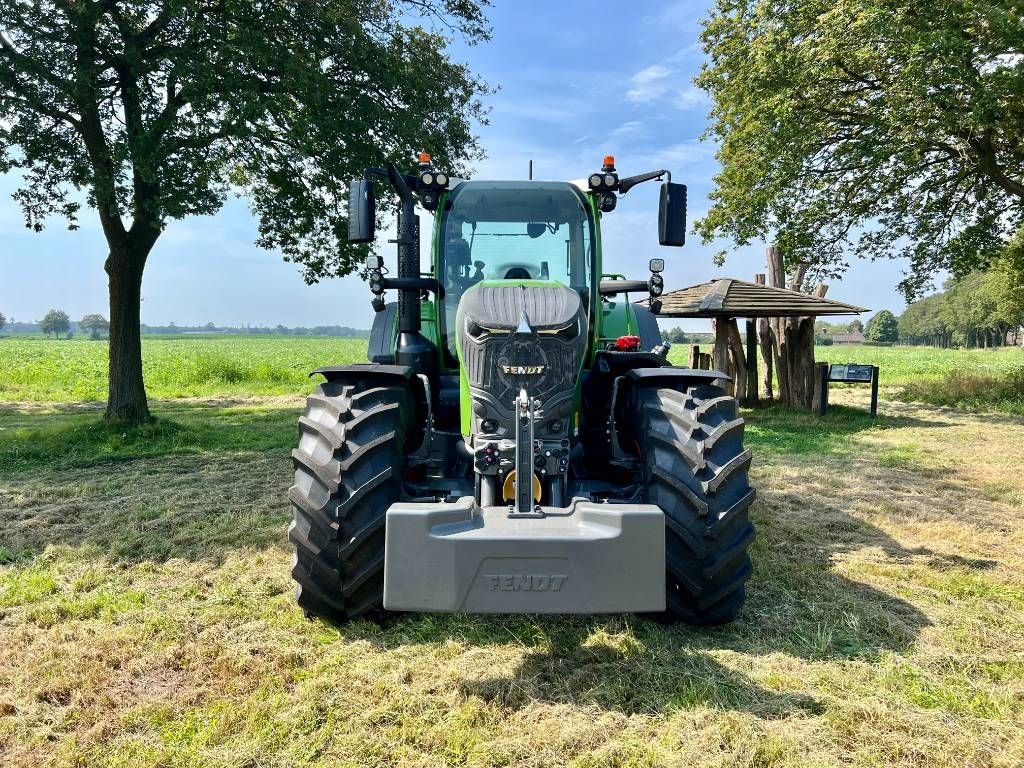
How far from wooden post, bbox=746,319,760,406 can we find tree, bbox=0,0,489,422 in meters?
6.76

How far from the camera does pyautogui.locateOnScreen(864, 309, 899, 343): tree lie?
118 meters

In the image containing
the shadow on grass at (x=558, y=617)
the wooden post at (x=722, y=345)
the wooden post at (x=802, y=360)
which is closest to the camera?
the shadow on grass at (x=558, y=617)

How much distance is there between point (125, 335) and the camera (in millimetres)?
9570

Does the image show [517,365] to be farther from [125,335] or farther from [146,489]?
[125,335]

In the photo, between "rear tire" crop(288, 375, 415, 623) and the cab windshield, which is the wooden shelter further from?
"rear tire" crop(288, 375, 415, 623)

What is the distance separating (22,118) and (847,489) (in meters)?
10.6

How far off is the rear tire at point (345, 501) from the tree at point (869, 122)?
979 cm

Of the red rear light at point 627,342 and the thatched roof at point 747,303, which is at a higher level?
the thatched roof at point 747,303

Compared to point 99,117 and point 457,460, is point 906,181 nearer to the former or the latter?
point 457,460

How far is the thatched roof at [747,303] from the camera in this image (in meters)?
11.5

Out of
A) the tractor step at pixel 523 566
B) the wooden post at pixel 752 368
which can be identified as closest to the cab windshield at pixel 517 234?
the tractor step at pixel 523 566

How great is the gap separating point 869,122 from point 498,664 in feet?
38.6

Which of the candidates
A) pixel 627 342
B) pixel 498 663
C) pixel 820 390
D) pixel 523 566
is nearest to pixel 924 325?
pixel 820 390

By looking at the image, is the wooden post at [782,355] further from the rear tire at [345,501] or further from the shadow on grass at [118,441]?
the rear tire at [345,501]
